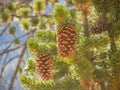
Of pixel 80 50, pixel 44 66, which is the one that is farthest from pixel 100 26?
pixel 44 66

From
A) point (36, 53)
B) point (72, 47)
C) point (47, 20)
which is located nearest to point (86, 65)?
point (72, 47)

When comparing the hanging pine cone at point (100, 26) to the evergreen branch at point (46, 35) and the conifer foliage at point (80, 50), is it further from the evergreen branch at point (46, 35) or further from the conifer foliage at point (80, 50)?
the evergreen branch at point (46, 35)

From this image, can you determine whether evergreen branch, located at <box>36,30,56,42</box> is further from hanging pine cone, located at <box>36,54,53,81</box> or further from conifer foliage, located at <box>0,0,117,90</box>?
hanging pine cone, located at <box>36,54,53,81</box>

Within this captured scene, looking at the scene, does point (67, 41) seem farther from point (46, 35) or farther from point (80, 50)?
point (46, 35)

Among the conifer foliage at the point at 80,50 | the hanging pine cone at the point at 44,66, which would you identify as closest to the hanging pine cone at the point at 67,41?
the conifer foliage at the point at 80,50

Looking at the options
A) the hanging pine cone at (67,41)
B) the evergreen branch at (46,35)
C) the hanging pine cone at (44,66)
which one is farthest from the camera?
the evergreen branch at (46,35)

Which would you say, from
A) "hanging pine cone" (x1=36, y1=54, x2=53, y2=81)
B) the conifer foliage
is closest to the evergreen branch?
the conifer foliage

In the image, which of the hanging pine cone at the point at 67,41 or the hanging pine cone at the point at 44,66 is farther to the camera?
the hanging pine cone at the point at 44,66
